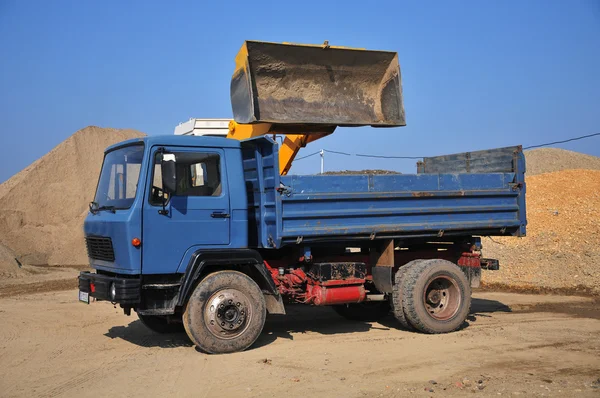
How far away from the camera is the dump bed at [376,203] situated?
8.20 metres

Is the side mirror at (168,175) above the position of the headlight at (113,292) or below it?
above

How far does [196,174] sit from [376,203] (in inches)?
99.0

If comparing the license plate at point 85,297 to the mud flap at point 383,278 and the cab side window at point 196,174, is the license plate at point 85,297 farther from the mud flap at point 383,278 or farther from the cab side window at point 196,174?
the mud flap at point 383,278

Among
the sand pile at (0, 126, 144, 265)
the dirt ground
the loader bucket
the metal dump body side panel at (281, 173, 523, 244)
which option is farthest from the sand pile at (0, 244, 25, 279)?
the metal dump body side panel at (281, 173, 523, 244)

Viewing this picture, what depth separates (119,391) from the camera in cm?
622

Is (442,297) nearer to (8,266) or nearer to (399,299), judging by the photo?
(399,299)

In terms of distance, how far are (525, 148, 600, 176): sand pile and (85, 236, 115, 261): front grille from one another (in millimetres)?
47622

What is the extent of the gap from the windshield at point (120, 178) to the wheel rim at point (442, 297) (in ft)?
14.8

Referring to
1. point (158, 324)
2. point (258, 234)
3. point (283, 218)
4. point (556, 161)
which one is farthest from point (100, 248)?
point (556, 161)

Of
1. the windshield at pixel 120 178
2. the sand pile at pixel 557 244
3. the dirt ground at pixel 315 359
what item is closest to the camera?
the dirt ground at pixel 315 359

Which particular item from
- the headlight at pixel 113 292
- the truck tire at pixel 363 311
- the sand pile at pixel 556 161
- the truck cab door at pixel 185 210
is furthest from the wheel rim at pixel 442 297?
the sand pile at pixel 556 161

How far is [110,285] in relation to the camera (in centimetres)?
775

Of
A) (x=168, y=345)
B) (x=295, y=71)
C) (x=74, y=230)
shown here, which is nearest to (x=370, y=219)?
(x=295, y=71)

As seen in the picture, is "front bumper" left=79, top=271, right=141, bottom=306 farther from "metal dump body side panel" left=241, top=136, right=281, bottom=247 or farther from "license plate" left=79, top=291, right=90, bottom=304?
"metal dump body side panel" left=241, top=136, right=281, bottom=247
